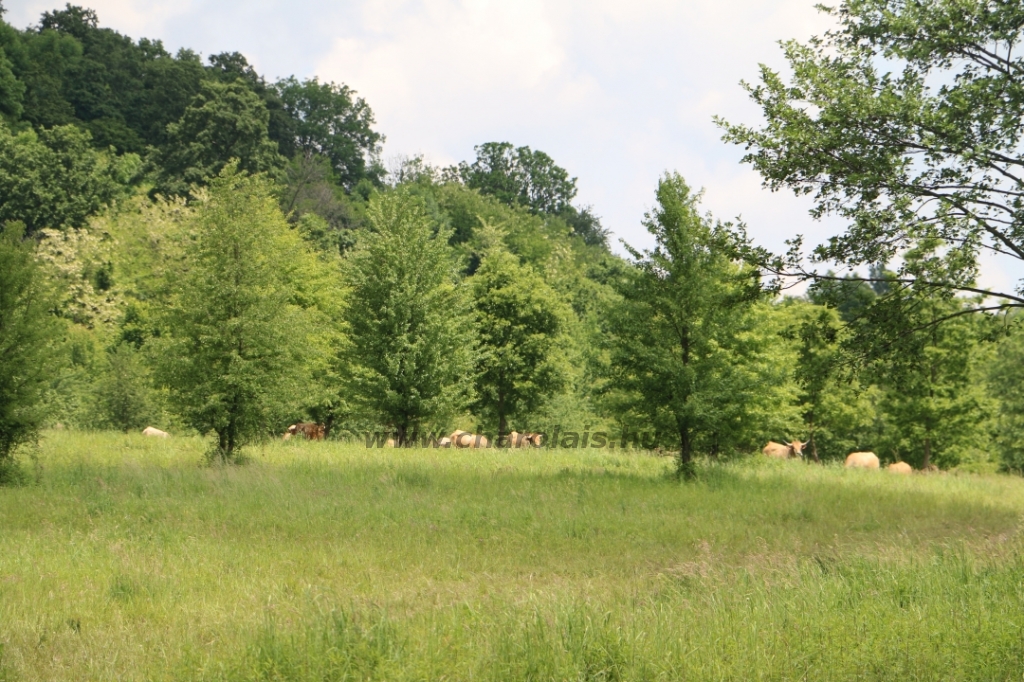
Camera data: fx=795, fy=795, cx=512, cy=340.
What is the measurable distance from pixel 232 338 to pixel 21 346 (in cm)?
480

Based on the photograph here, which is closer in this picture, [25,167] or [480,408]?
[480,408]

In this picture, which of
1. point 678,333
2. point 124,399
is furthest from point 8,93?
point 678,333

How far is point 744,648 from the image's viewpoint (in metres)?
6.28

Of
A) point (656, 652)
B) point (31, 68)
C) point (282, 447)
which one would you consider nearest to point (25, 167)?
point (31, 68)

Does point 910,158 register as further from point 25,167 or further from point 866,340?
point 25,167

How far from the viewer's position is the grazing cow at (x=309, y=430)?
120 feet

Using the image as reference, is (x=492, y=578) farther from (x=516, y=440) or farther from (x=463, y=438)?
(x=463, y=438)

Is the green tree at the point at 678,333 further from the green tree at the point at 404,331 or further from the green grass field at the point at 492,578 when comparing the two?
the green tree at the point at 404,331

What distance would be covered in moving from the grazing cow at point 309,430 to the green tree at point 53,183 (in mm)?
27369

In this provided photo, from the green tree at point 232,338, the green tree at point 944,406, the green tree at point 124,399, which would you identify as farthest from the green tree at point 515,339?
the green tree at point 232,338

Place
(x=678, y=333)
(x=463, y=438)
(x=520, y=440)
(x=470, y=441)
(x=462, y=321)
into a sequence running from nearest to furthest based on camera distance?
(x=678, y=333) → (x=462, y=321) → (x=470, y=441) → (x=463, y=438) → (x=520, y=440)

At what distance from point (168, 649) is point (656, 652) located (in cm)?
417

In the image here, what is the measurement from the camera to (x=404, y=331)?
3050 centimetres

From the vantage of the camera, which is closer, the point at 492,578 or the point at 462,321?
the point at 492,578
